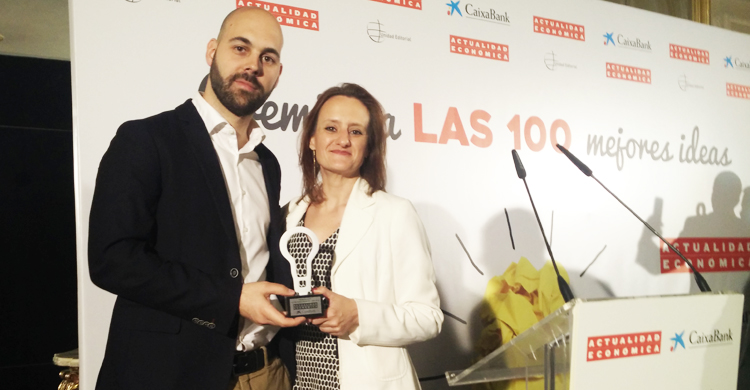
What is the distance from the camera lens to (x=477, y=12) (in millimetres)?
2703

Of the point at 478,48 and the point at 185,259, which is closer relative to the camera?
the point at 185,259

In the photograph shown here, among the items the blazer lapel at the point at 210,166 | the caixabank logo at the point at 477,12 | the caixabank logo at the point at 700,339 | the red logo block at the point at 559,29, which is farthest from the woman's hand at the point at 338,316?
the red logo block at the point at 559,29

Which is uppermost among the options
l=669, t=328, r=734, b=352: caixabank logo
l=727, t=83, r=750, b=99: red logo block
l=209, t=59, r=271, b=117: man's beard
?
l=727, t=83, r=750, b=99: red logo block

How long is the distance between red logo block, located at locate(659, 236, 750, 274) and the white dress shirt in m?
2.31

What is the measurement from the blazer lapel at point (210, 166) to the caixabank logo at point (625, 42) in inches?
90.4

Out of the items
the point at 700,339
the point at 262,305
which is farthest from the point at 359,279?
the point at 700,339

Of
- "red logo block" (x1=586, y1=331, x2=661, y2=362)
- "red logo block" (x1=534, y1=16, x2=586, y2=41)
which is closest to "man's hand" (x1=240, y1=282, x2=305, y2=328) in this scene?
"red logo block" (x1=586, y1=331, x2=661, y2=362)

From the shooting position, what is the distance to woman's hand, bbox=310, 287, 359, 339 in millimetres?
1540

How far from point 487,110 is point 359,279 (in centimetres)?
130

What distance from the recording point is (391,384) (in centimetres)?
167

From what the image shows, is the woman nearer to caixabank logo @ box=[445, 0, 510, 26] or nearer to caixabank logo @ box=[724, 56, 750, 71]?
caixabank logo @ box=[445, 0, 510, 26]

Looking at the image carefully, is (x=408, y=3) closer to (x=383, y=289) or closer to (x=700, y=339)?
(x=383, y=289)

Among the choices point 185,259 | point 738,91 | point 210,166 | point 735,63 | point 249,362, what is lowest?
point 249,362

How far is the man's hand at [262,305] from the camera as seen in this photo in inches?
57.2
